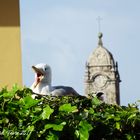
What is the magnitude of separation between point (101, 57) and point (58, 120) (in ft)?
128

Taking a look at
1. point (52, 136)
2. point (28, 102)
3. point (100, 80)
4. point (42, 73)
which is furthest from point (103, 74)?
point (52, 136)

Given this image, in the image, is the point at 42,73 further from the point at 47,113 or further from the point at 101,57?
the point at 101,57

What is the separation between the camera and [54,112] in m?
2.30

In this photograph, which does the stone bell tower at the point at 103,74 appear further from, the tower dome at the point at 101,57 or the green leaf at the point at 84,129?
the green leaf at the point at 84,129

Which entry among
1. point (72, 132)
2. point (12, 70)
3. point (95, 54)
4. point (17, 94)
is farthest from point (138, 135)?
point (95, 54)

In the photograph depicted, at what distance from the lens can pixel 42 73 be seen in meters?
6.30

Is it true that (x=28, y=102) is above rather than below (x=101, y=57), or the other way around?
below

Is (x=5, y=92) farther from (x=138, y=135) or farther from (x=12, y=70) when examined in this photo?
(x=12, y=70)

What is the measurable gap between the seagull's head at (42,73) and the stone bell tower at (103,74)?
32728 millimetres

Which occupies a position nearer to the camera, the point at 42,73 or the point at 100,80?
the point at 42,73

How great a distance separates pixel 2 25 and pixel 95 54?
35468mm

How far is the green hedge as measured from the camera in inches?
87.9

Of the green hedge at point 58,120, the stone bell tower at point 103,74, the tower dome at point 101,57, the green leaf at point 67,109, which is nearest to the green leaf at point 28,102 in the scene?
the green hedge at point 58,120

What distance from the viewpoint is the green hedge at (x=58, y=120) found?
7.32 ft
